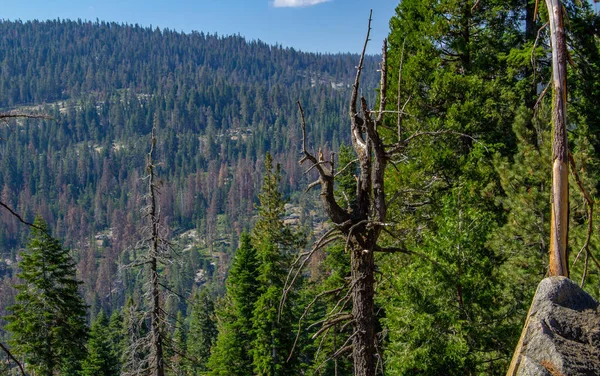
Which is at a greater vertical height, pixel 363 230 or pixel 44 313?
pixel 363 230

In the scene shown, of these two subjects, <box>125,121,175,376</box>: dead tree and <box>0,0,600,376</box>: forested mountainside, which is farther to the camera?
<box>125,121,175,376</box>: dead tree

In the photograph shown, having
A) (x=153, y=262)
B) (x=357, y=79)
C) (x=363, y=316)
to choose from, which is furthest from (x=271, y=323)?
(x=357, y=79)

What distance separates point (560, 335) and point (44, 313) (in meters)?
24.5

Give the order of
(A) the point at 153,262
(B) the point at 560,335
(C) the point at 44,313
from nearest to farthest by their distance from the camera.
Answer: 1. (B) the point at 560,335
2. (A) the point at 153,262
3. (C) the point at 44,313

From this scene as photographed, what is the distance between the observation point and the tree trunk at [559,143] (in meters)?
2.64

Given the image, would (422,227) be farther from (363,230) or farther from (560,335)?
(560,335)

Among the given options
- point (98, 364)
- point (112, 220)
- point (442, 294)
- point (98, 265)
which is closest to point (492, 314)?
point (442, 294)

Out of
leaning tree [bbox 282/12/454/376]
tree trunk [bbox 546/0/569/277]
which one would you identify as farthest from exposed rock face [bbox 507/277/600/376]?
leaning tree [bbox 282/12/454/376]

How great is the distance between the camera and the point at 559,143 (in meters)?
2.71

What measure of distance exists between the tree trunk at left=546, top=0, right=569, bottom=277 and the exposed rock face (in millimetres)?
528

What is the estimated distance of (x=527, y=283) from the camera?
1043cm

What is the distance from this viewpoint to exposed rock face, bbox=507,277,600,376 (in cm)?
298

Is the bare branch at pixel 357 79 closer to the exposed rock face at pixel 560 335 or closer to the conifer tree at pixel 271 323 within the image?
the exposed rock face at pixel 560 335

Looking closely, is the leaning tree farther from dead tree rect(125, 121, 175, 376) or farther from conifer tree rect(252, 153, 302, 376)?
conifer tree rect(252, 153, 302, 376)
